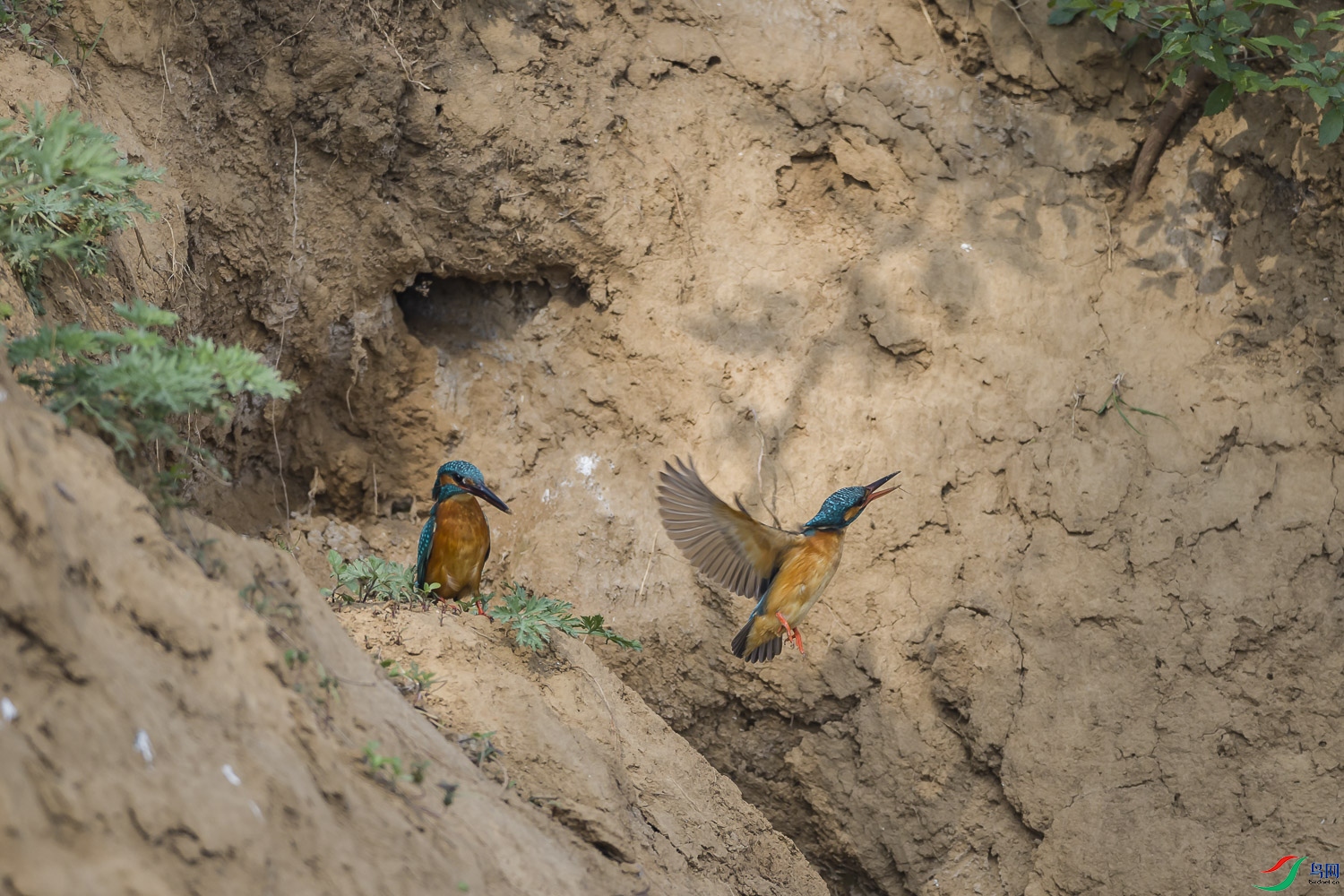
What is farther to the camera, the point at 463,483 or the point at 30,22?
the point at 463,483

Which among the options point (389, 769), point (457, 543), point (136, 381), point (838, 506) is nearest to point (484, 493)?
point (457, 543)

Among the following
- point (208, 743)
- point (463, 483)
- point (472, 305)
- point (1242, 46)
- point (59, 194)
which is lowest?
point (208, 743)

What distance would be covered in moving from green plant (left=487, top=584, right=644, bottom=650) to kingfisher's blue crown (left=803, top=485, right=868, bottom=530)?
1.12 metres

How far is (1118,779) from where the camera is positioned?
17.8ft

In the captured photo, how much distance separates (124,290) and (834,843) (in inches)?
171

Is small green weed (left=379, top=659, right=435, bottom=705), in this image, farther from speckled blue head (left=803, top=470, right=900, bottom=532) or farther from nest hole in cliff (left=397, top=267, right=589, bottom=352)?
nest hole in cliff (left=397, top=267, right=589, bottom=352)

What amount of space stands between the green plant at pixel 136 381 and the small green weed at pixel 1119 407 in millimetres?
4389

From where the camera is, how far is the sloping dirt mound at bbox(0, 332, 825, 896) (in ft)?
6.80

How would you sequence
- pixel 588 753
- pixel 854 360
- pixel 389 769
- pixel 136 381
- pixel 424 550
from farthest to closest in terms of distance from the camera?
1. pixel 854 360
2. pixel 424 550
3. pixel 588 753
4. pixel 389 769
5. pixel 136 381

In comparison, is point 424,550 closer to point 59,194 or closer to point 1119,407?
point 59,194

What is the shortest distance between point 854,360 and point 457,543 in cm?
240

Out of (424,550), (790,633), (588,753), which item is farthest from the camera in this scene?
(424,550)

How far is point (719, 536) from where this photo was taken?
5137mm

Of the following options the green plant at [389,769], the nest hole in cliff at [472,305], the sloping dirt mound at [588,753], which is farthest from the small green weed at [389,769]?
the nest hole in cliff at [472,305]
